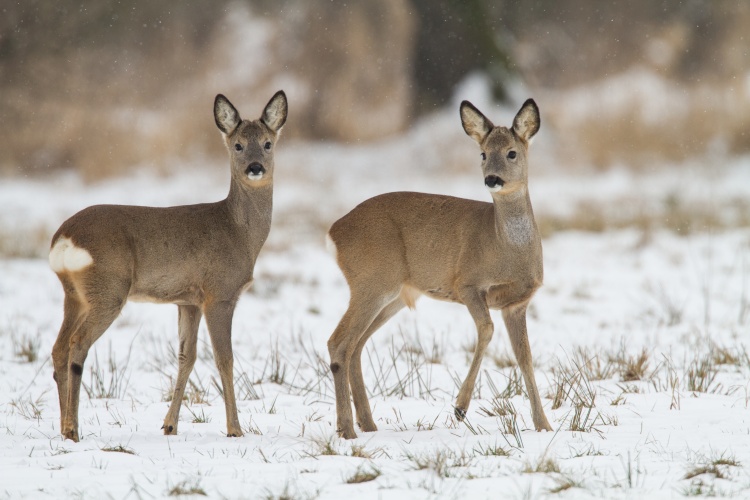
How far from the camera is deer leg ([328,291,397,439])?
18.9 feet

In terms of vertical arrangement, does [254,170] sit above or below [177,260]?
above

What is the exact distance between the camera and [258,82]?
77.1 feet

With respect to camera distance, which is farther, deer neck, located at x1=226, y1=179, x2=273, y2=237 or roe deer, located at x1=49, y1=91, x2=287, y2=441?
deer neck, located at x1=226, y1=179, x2=273, y2=237

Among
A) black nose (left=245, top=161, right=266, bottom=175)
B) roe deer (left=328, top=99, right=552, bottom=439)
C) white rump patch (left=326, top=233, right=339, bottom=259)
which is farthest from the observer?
white rump patch (left=326, top=233, right=339, bottom=259)

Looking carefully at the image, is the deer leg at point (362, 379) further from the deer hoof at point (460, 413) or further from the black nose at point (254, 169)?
the black nose at point (254, 169)

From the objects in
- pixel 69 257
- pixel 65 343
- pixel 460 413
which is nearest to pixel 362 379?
pixel 460 413

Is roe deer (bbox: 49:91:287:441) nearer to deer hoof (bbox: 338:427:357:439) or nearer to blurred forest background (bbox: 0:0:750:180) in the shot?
deer hoof (bbox: 338:427:357:439)

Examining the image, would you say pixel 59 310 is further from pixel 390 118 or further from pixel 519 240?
pixel 390 118

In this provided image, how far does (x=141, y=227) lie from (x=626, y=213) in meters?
10.2

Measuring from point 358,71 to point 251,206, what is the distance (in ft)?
56.1

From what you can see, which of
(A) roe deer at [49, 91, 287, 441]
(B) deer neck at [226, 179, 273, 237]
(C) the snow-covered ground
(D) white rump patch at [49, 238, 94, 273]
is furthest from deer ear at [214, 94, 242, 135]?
(C) the snow-covered ground

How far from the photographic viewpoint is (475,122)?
6.15m

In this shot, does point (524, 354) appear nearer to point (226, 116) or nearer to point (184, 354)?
point (184, 354)

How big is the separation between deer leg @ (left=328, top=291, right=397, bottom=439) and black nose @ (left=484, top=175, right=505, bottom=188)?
0.85m
